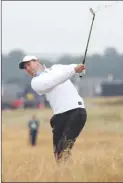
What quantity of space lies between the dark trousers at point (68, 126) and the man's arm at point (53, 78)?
13.6 inches

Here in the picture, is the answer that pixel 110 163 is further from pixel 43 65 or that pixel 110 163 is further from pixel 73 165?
pixel 43 65

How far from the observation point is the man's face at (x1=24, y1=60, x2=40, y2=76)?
7059 millimetres

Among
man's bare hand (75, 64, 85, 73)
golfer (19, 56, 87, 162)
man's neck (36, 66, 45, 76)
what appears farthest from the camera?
man's neck (36, 66, 45, 76)

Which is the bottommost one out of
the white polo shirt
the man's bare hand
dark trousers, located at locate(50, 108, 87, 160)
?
dark trousers, located at locate(50, 108, 87, 160)

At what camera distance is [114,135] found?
25.7 feet

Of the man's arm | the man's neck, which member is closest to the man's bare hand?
the man's arm

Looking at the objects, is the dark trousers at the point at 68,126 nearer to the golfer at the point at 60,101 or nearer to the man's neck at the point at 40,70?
the golfer at the point at 60,101

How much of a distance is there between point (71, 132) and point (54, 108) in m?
0.28

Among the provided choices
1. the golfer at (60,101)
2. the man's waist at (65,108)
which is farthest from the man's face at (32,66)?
the man's waist at (65,108)

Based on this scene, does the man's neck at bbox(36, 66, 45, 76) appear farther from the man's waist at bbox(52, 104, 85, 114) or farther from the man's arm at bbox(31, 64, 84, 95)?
the man's waist at bbox(52, 104, 85, 114)

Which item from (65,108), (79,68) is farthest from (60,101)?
(79,68)

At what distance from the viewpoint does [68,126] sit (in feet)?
23.4

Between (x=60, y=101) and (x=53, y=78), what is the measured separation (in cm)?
29

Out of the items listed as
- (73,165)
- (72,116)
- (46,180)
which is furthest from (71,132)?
(46,180)
